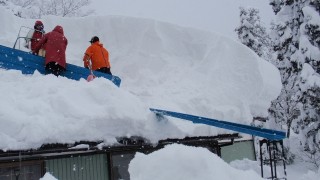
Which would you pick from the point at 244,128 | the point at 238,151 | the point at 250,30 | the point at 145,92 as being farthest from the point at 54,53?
the point at 250,30

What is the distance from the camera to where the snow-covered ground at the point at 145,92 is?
5113 mm

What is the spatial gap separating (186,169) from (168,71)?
8.58 m

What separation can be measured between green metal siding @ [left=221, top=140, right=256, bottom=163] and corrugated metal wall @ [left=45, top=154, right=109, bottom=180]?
19.0ft

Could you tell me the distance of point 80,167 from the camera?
6.82m

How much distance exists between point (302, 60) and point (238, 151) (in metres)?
8.28

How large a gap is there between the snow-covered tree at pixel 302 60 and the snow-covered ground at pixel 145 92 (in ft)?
20.2

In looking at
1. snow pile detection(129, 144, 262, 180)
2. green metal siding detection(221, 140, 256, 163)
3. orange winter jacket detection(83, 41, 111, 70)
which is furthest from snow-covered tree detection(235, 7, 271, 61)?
snow pile detection(129, 144, 262, 180)

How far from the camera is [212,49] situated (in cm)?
1229

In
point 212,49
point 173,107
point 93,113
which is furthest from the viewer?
point 212,49

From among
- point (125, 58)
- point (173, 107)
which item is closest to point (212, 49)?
point (125, 58)

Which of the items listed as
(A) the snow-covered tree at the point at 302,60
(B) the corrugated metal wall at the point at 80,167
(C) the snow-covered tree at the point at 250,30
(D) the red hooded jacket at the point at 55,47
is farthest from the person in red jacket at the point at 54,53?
(C) the snow-covered tree at the point at 250,30

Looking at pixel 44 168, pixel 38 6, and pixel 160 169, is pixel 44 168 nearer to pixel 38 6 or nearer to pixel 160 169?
pixel 160 169

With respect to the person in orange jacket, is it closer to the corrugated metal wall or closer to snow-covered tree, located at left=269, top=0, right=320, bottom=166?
the corrugated metal wall

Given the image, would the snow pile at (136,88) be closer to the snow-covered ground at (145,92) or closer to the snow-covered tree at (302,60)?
the snow-covered ground at (145,92)
